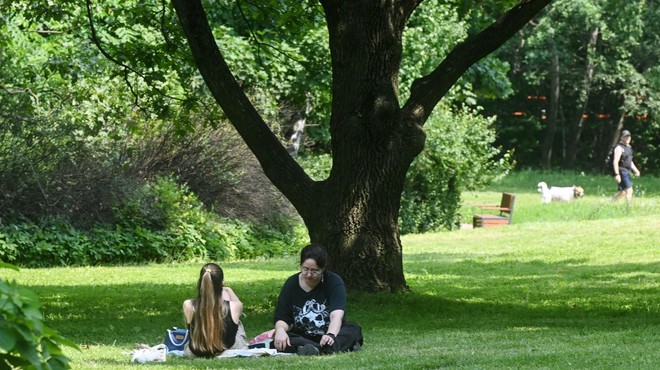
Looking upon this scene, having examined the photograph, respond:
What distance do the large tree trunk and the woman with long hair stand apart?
386 cm

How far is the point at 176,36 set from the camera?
661 inches

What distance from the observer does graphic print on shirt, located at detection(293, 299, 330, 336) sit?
10.5 m

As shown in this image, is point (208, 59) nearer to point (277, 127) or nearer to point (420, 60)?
point (277, 127)

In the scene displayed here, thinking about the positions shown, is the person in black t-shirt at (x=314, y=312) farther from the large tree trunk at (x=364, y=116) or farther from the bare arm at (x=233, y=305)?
the large tree trunk at (x=364, y=116)

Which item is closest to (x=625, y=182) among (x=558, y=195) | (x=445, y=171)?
(x=445, y=171)

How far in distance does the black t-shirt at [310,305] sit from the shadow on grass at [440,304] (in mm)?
1749

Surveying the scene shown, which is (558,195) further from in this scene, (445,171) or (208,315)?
(208,315)

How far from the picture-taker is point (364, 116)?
547 inches

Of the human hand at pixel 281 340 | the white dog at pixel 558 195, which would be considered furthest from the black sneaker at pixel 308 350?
the white dog at pixel 558 195

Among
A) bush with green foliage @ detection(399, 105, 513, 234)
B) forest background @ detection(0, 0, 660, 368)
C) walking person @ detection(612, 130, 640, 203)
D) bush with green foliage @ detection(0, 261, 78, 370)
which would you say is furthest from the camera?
walking person @ detection(612, 130, 640, 203)

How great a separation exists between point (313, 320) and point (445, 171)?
18975 mm

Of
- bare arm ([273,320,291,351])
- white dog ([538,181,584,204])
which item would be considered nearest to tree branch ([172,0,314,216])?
bare arm ([273,320,291,351])

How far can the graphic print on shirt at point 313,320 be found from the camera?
10.5 metres

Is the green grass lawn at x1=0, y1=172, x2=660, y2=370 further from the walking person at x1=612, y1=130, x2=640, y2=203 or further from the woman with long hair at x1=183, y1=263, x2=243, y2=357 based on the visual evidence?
the walking person at x1=612, y1=130, x2=640, y2=203
